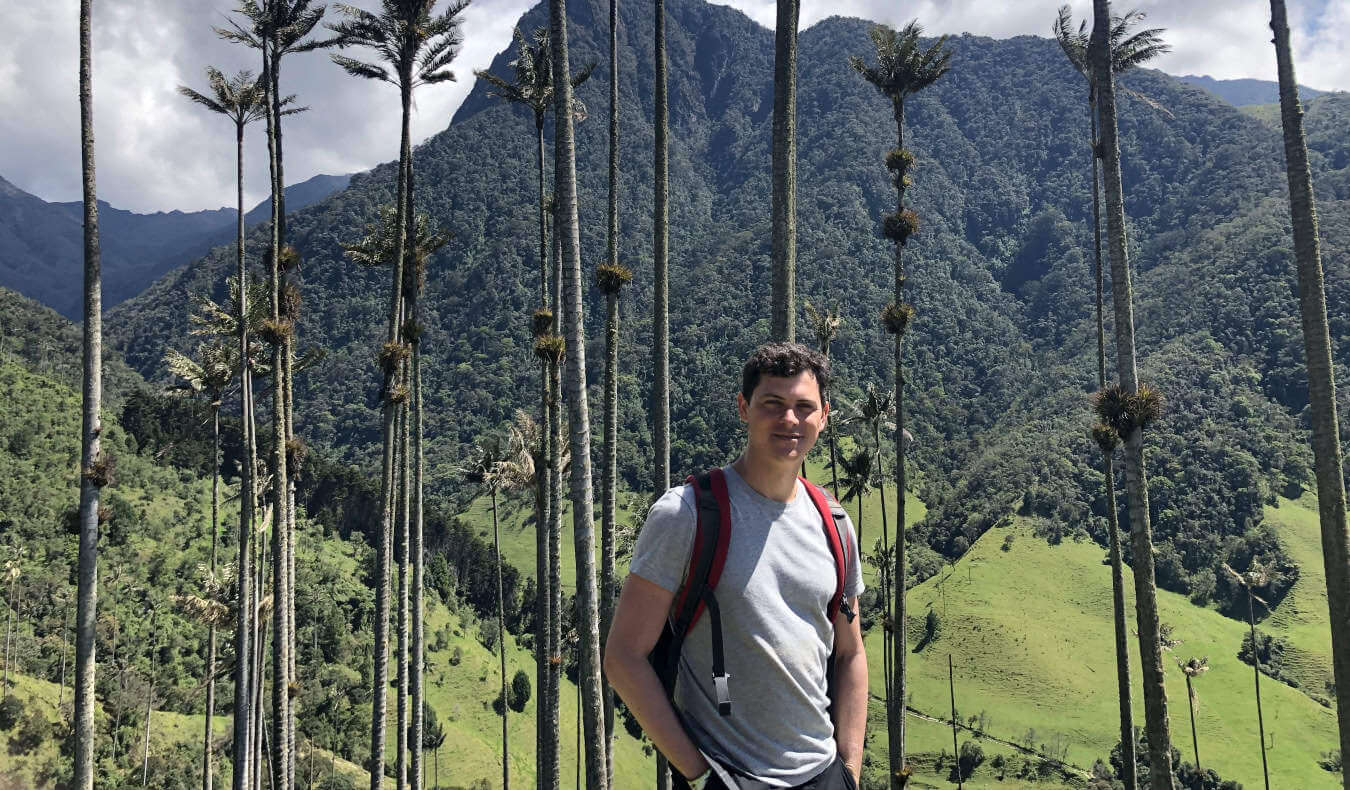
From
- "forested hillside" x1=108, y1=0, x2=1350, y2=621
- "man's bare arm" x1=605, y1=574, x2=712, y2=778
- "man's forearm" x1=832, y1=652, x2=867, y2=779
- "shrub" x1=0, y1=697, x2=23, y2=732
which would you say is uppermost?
"forested hillside" x1=108, y1=0, x2=1350, y2=621

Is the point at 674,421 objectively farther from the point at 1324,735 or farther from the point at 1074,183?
the point at 1074,183

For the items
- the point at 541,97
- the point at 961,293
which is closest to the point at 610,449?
the point at 541,97

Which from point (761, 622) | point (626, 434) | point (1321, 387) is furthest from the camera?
point (626, 434)

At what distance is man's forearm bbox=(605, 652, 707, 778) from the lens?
2.65 metres

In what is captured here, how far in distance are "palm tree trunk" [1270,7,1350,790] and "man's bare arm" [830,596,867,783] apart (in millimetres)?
7977

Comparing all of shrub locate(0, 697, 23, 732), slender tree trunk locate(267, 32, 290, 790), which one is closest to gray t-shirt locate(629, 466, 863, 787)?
slender tree trunk locate(267, 32, 290, 790)

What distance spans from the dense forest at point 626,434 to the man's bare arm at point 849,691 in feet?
13.8

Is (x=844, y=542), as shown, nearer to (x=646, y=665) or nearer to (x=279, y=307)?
(x=646, y=665)

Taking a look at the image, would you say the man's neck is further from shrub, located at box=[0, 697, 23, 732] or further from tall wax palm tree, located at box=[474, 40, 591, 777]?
shrub, located at box=[0, 697, 23, 732]

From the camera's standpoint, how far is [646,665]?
269 cm

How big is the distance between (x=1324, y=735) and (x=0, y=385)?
10605 centimetres

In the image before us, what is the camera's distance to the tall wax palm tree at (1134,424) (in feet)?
34.0

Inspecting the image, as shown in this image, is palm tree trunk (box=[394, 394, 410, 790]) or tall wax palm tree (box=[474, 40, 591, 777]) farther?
tall wax palm tree (box=[474, 40, 591, 777])

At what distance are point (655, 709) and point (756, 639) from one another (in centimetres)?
40
